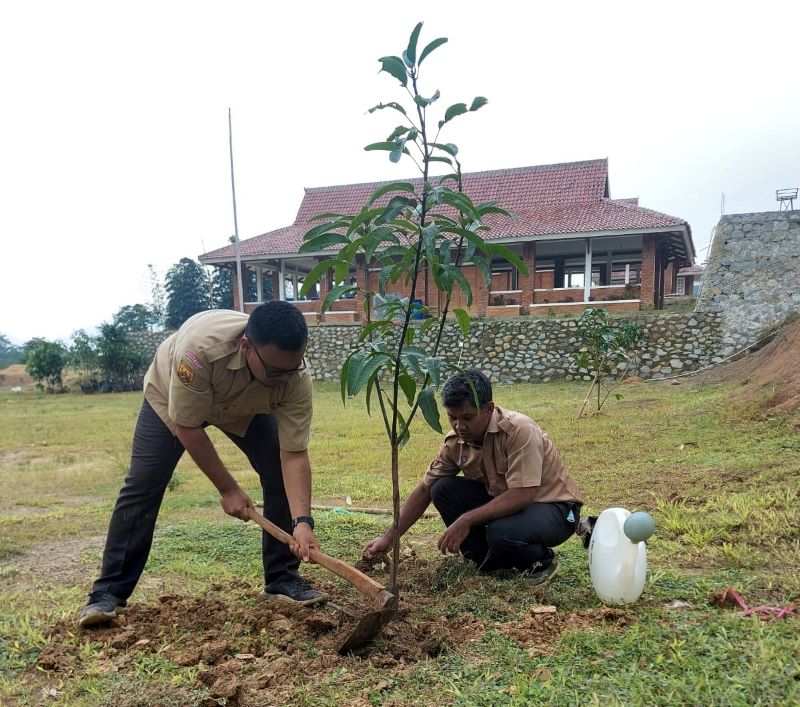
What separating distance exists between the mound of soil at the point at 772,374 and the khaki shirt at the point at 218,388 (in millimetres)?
5688

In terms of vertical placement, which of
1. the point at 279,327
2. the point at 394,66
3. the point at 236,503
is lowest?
the point at 236,503

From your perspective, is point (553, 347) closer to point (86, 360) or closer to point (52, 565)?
point (52, 565)

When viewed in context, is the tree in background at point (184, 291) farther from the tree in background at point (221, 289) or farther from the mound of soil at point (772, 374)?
the mound of soil at point (772, 374)

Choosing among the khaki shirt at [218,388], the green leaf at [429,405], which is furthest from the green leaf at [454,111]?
the khaki shirt at [218,388]

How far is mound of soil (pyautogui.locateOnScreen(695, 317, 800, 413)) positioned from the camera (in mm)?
6867

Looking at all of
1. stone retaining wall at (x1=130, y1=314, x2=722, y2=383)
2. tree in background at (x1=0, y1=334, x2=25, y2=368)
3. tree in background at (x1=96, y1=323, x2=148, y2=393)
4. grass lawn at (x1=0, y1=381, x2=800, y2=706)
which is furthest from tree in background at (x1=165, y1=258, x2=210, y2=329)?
grass lawn at (x1=0, y1=381, x2=800, y2=706)

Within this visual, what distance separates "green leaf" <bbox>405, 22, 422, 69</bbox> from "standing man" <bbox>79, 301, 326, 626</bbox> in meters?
0.95

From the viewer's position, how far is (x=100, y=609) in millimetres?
2604

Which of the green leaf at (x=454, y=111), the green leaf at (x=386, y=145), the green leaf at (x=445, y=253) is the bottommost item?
the green leaf at (x=445, y=253)

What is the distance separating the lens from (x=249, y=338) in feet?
8.07

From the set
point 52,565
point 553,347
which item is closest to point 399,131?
point 52,565

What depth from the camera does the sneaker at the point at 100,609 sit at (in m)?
2.55

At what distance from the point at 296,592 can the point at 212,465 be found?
0.73m

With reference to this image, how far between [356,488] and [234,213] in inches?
585
